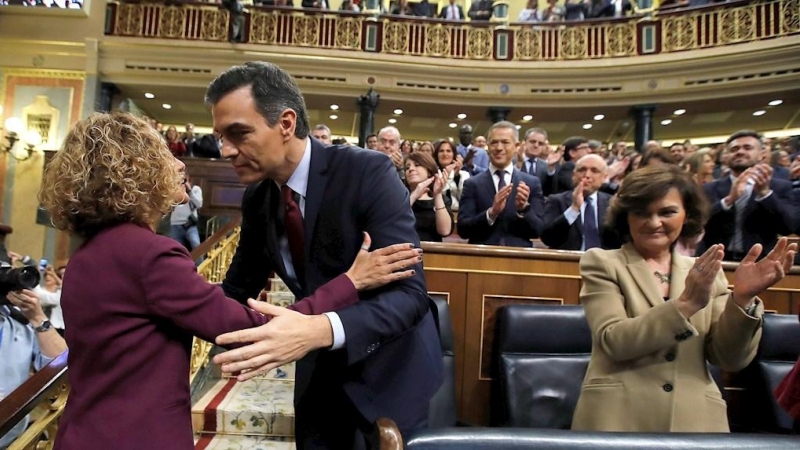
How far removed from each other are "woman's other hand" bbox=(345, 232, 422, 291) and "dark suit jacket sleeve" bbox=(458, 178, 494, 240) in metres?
1.66

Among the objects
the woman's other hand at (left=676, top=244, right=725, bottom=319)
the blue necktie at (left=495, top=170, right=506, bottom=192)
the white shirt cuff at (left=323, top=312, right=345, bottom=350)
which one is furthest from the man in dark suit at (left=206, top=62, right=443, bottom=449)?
the blue necktie at (left=495, top=170, right=506, bottom=192)

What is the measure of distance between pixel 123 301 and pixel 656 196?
1098 millimetres

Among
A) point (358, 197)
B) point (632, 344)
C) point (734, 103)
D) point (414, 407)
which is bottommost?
point (414, 407)

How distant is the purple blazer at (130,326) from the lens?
0.82 meters

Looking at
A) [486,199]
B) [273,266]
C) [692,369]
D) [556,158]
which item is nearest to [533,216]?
[486,199]

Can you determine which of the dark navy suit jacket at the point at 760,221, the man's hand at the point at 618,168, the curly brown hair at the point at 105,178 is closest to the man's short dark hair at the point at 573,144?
the man's hand at the point at 618,168

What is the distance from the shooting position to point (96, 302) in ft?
2.71

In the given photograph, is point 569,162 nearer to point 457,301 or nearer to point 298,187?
point 457,301

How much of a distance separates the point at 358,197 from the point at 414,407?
1.29 ft

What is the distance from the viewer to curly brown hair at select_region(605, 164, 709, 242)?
4.06 ft

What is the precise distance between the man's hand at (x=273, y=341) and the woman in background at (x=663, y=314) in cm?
65

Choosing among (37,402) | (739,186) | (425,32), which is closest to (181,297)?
(37,402)

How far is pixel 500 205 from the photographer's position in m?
2.40

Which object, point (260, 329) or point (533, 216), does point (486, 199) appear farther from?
point (260, 329)
